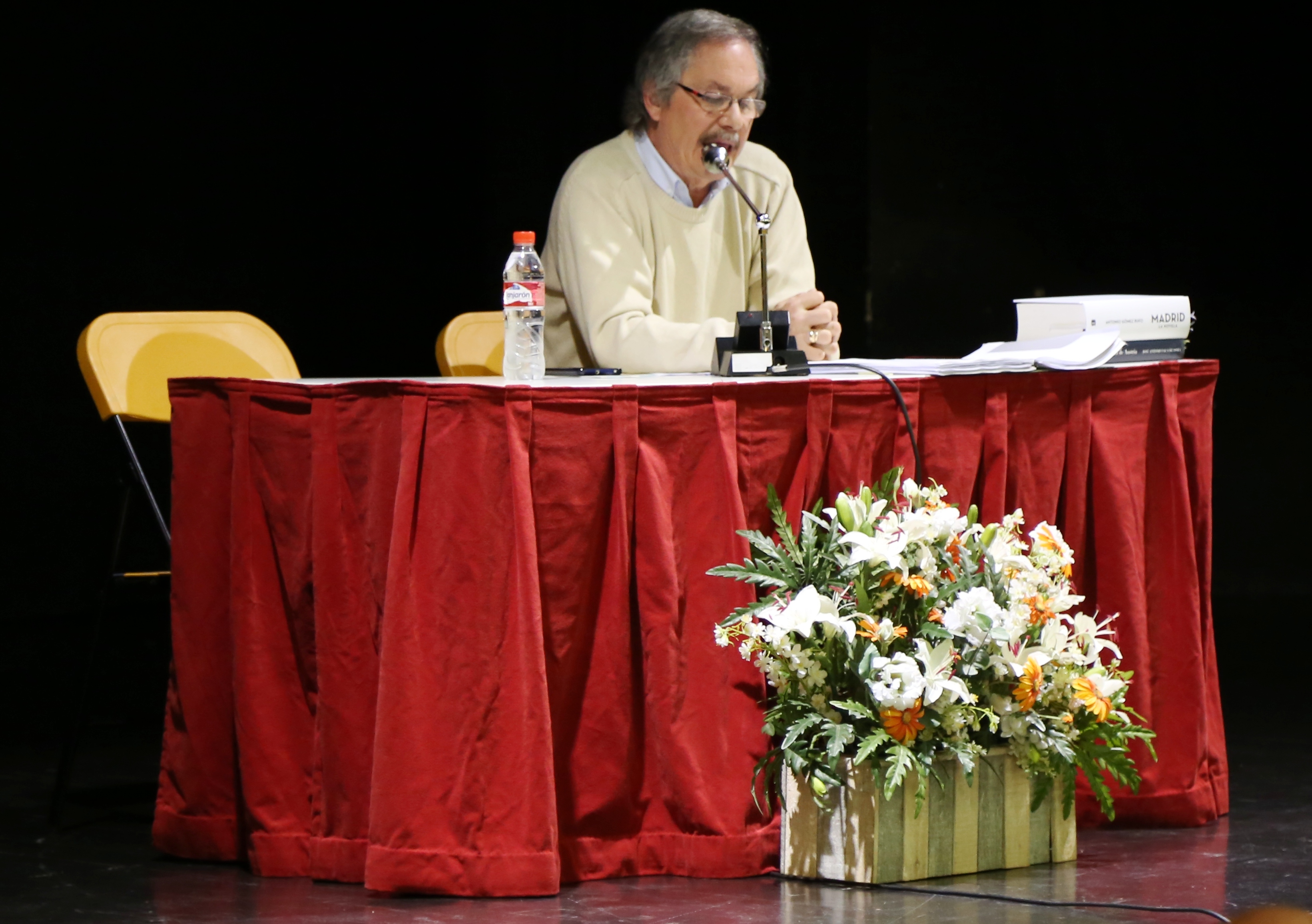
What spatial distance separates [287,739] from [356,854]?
22 centimetres

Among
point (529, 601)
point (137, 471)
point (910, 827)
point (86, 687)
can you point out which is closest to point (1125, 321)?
point (910, 827)

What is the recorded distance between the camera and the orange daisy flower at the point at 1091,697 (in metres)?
2.41

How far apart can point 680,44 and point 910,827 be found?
155cm

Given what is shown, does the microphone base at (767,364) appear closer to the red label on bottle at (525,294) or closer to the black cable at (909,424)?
the black cable at (909,424)

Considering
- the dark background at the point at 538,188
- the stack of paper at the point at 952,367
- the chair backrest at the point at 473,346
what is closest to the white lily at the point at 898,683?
the stack of paper at the point at 952,367

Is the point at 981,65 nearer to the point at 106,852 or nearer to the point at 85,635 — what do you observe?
the point at 85,635

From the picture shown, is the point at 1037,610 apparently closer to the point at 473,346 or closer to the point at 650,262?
the point at 650,262

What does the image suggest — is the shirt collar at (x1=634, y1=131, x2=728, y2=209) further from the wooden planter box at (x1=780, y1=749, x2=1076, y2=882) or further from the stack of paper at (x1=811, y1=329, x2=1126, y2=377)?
the wooden planter box at (x1=780, y1=749, x2=1076, y2=882)

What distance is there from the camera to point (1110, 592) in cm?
279

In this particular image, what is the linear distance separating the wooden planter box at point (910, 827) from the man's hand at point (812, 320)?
0.86 meters

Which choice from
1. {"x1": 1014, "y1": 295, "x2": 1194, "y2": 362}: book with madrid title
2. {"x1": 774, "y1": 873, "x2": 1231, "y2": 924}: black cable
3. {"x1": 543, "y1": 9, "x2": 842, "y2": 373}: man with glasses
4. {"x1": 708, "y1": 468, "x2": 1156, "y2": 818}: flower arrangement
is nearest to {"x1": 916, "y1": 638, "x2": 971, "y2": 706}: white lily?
{"x1": 708, "y1": 468, "x2": 1156, "y2": 818}: flower arrangement

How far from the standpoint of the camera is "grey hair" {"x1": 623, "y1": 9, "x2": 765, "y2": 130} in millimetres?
3188

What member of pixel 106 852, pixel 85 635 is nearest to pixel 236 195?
pixel 85 635

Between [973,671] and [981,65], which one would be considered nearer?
[973,671]
